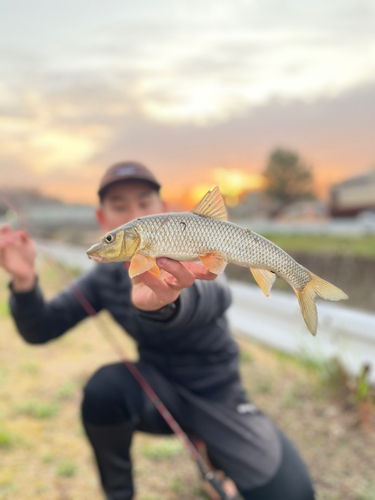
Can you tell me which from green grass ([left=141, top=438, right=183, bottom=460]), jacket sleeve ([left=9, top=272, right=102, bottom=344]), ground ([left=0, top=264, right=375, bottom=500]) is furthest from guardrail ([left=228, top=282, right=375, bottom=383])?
jacket sleeve ([left=9, top=272, right=102, bottom=344])

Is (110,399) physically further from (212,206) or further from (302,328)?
(302,328)

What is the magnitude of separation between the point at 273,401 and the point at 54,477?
194 cm

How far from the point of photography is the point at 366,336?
13.0ft

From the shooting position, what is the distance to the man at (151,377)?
7.91 ft

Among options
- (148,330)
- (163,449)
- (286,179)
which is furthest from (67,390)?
(286,179)

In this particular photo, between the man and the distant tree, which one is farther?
the distant tree

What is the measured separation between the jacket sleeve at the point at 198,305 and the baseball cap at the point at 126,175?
642 millimetres

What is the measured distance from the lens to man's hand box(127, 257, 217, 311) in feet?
4.33

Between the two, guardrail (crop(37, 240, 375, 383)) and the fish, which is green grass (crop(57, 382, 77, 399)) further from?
the fish

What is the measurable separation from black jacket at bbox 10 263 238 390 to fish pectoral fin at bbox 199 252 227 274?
1.16m

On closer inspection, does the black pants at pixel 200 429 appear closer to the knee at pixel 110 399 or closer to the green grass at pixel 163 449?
the knee at pixel 110 399

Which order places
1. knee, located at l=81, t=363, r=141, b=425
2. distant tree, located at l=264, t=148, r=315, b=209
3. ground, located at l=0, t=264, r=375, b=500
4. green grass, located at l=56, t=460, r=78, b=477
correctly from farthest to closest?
distant tree, located at l=264, t=148, r=315, b=209 < green grass, located at l=56, t=460, r=78, b=477 < ground, located at l=0, t=264, r=375, b=500 < knee, located at l=81, t=363, r=141, b=425

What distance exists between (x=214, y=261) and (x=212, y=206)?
0.16 metres

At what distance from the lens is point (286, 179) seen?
5525cm
